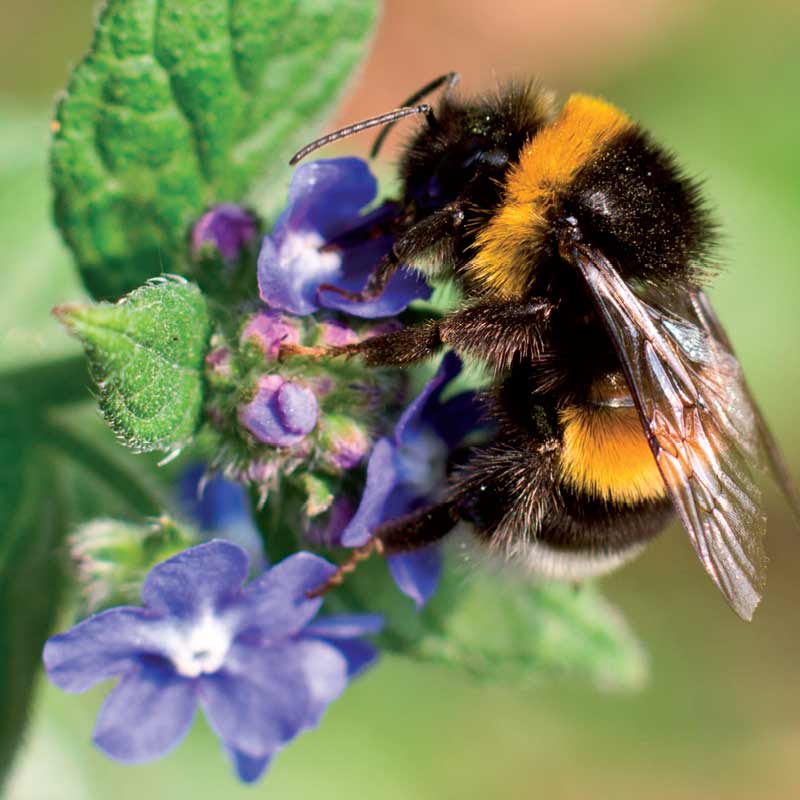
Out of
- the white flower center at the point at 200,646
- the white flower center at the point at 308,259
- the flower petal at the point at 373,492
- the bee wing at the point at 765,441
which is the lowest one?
the white flower center at the point at 200,646

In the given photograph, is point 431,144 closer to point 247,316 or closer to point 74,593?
point 247,316

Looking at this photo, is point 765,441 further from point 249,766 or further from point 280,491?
point 249,766

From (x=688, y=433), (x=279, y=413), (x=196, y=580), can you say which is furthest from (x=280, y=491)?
(x=688, y=433)

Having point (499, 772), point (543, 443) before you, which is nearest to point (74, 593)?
point (543, 443)

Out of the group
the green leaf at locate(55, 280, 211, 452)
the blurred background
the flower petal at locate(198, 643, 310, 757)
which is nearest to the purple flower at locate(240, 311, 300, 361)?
the green leaf at locate(55, 280, 211, 452)

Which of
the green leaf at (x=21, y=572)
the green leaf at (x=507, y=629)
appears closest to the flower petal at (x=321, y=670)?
the green leaf at (x=507, y=629)

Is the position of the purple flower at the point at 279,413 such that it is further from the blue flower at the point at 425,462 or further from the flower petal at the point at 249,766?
the flower petal at the point at 249,766
